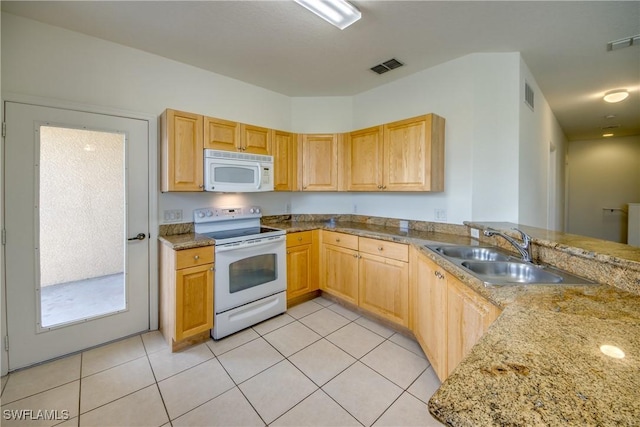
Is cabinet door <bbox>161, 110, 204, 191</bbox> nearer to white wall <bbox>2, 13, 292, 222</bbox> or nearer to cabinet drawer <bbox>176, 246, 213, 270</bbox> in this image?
white wall <bbox>2, 13, 292, 222</bbox>

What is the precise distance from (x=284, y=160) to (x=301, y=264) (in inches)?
50.9

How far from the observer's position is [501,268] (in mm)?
1740

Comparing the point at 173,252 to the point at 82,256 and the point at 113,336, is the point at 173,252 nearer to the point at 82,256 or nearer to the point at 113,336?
the point at 82,256

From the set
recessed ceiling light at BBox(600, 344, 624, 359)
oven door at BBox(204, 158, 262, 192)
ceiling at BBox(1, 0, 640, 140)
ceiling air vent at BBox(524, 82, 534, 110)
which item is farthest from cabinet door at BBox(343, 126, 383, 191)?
recessed ceiling light at BBox(600, 344, 624, 359)

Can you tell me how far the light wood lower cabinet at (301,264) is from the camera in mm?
2922

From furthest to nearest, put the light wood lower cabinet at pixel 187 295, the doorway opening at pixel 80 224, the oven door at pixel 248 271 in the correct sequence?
1. the oven door at pixel 248 271
2. the light wood lower cabinet at pixel 187 295
3. the doorway opening at pixel 80 224

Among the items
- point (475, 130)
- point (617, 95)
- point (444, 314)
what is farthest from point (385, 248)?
point (617, 95)

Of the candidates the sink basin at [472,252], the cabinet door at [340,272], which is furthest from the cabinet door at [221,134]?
the sink basin at [472,252]

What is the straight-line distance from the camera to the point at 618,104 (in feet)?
12.5

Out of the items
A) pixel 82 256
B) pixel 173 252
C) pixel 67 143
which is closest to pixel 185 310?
pixel 173 252

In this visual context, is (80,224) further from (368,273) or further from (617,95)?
(617,95)

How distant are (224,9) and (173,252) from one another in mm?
1911

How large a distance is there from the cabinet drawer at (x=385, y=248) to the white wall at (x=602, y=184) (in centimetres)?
653

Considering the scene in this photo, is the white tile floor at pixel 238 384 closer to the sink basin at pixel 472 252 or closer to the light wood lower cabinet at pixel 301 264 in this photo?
the light wood lower cabinet at pixel 301 264
